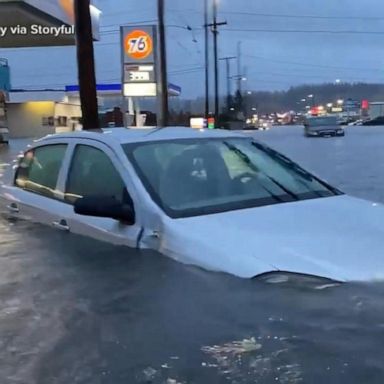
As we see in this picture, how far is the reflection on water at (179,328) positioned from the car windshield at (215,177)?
1.60ft

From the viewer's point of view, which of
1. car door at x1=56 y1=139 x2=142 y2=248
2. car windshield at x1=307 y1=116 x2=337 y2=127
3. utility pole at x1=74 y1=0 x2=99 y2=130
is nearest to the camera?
car door at x1=56 y1=139 x2=142 y2=248

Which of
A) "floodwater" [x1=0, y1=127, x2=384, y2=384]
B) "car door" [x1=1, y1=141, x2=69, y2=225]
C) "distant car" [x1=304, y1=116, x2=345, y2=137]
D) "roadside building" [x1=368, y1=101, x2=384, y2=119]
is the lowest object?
"roadside building" [x1=368, y1=101, x2=384, y2=119]

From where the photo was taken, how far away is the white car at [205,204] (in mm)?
4211

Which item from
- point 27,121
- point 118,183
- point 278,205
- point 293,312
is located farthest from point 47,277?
point 27,121

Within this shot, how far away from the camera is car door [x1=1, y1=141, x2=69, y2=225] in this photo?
20.4 ft

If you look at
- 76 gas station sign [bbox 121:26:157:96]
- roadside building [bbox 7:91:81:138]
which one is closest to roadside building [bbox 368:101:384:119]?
roadside building [bbox 7:91:81:138]

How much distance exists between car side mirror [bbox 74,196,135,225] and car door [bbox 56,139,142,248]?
0.05 meters

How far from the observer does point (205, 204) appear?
505 centimetres

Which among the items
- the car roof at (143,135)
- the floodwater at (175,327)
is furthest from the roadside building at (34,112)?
the floodwater at (175,327)

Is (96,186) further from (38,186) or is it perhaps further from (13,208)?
(13,208)

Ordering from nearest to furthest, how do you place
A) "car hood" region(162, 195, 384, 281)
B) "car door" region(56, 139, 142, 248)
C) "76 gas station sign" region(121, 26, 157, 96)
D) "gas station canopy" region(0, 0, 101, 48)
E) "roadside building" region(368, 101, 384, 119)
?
"car hood" region(162, 195, 384, 281), "car door" region(56, 139, 142, 248), "gas station canopy" region(0, 0, 101, 48), "76 gas station sign" region(121, 26, 157, 96), "roadside building" region(368, 101, 384, 119)

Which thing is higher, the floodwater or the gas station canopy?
the gas station canopy

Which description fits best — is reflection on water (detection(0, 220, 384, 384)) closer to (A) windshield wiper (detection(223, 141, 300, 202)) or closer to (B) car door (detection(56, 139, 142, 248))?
(B) car door (detection(56, 139, 142, 248))

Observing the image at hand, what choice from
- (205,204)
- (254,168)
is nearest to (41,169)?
(254,168)
